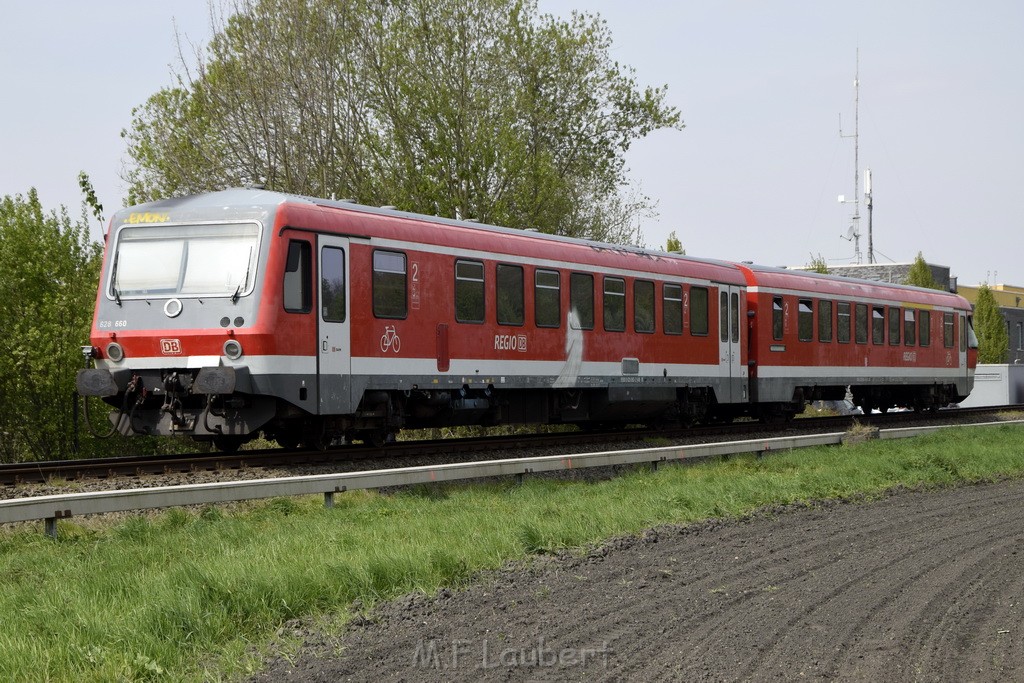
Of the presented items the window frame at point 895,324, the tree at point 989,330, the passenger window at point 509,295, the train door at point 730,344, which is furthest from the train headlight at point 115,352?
the tree at point 989,330

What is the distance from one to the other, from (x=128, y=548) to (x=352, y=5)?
22.9m

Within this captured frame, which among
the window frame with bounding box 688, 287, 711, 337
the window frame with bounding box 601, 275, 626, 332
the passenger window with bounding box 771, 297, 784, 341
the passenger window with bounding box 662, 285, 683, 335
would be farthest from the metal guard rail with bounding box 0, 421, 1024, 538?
the passenger window with bounding box 771, 297, 784, 341

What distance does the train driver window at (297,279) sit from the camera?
14.7 meters

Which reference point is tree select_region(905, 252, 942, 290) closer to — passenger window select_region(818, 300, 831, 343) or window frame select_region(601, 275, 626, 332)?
passenger window select_region(818, 300, 831, 343)

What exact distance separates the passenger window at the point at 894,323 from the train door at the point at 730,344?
6.55 m

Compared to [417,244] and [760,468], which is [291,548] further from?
[760,468]

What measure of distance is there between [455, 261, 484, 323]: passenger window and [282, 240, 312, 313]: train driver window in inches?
110

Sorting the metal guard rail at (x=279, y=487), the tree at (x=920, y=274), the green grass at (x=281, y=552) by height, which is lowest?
the green grass at (x=281, y=552)

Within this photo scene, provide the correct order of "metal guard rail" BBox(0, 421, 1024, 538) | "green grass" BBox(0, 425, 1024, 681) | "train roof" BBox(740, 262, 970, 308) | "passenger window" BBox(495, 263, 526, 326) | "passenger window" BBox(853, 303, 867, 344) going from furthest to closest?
"passenger window" BBox(853, 303, 867, 344) < "train roof" BBox(740, 262, 970, 308) < "passenger window" BBox(495, 263, 526, 326) < "metal guard rail" BBox(0, 421, 1024, 538) < "green grass" BBox(0, 425, 1024, 681)

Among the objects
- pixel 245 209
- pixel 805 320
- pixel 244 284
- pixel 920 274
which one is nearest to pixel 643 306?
pixel 805 320

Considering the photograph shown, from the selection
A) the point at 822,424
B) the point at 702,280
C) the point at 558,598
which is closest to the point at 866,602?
the point at 558,598

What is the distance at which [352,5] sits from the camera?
1211 inches

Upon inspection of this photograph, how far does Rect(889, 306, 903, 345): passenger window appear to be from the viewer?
2897cm

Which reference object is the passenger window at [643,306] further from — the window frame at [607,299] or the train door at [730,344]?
the train door at [730,344]
